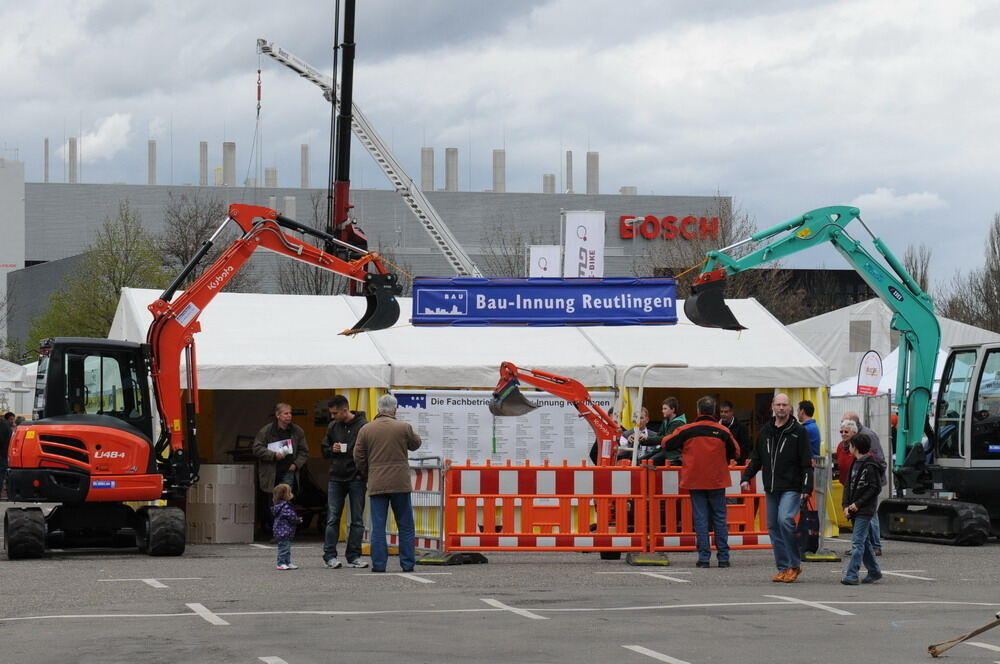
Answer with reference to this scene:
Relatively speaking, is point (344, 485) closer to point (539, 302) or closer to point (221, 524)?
point (539, 302)

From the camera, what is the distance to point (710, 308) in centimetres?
1806

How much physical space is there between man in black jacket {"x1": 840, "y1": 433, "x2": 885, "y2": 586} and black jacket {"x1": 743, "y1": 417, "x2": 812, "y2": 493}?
0.45 metres

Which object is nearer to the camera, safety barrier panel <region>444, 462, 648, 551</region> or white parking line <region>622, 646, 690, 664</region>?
white parking line <region>622, 646, 690, 664</region>

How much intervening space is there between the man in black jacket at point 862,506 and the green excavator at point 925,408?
4.66 metres

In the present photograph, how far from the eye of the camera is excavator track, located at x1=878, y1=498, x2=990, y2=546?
62.4 ft

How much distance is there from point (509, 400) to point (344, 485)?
3580 millimetres

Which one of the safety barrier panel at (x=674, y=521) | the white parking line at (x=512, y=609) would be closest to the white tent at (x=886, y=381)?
the safety barrier panel at (x=674, y=521)

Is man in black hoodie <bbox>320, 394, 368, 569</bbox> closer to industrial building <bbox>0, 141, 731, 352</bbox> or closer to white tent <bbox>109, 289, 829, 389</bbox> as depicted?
white tent <bbox>109, 289, 829, 389</bbox>

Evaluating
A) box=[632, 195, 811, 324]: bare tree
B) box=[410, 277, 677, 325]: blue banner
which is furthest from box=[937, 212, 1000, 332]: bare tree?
box=[410, 277, 677, 325]: blue banner

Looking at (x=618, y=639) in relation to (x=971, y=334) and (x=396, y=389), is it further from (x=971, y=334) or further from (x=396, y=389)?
(x=971, y=334)

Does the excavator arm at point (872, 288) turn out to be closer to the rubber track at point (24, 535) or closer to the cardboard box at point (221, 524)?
the cardboard box at point (221, 524)

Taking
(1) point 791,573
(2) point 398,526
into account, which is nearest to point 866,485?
(1) point 791,573

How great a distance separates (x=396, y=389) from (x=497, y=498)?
386cm

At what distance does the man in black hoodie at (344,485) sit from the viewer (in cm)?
1547
